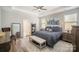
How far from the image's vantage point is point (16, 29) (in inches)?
75.8

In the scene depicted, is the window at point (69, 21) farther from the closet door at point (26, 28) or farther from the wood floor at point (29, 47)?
the closet door at point (26, 28)

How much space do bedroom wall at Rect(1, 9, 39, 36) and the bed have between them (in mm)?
204

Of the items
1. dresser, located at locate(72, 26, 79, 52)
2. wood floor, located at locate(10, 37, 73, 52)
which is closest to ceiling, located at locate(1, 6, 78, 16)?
dresser, located at locate(72, 26, 79, 52)

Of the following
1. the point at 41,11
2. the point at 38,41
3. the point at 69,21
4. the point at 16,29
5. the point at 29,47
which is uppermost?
the point at 41,11

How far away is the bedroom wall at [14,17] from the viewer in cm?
182

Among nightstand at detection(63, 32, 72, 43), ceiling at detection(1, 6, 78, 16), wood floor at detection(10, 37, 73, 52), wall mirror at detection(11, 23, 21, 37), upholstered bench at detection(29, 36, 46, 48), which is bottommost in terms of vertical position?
wood floor at detection(10, 37, 73, 52)

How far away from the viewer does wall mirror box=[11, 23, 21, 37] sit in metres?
1.88

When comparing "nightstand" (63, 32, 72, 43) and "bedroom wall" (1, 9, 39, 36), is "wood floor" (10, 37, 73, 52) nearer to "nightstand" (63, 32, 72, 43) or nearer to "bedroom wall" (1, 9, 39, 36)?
"nightstand" (63, 32, 72, 43)

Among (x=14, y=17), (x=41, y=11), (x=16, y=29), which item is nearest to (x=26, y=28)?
(x=16, y=29)

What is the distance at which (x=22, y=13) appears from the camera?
1.89 metres

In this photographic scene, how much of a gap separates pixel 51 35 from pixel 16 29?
73cm

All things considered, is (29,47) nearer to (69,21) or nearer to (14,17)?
(14,17)
